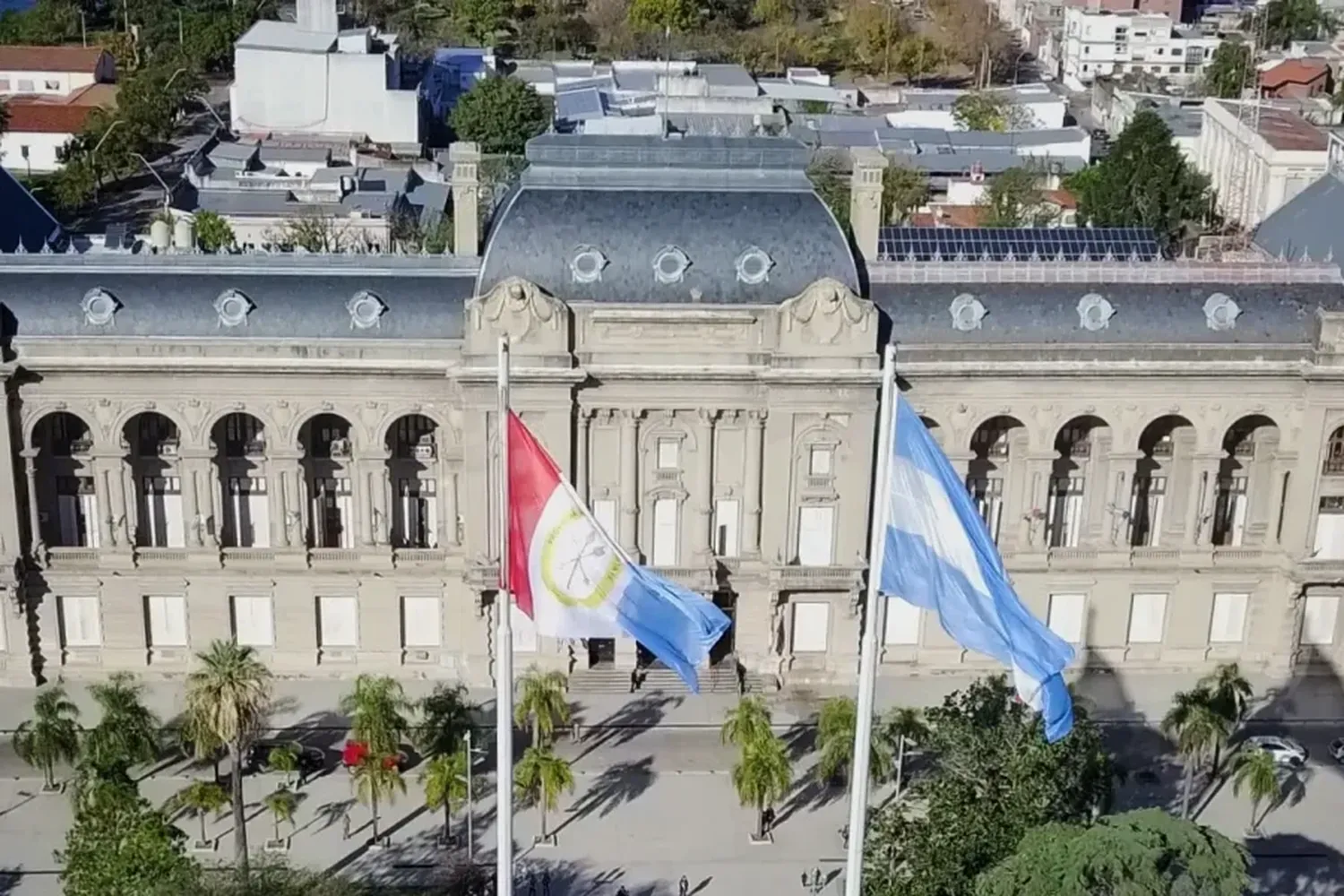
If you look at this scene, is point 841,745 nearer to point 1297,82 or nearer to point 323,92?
point 323,92

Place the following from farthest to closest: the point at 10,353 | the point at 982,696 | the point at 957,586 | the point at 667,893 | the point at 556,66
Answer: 1. the point at 556,66
2. the point at 10,353
3. the point at 667,893
4. the point at 982,696
5. the point at 957,586

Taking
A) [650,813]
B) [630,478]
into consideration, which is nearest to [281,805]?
[650,813]

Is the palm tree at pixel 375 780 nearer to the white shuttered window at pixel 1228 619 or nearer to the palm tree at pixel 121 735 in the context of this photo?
the palm tree at pixel 121 735

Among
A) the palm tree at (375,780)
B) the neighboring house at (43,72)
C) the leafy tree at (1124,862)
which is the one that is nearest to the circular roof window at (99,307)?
the palm tree at (375,780)

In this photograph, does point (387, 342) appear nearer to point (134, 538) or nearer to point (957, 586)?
point (134, 538)

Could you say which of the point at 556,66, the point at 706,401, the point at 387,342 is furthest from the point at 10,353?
the point at 556,66
